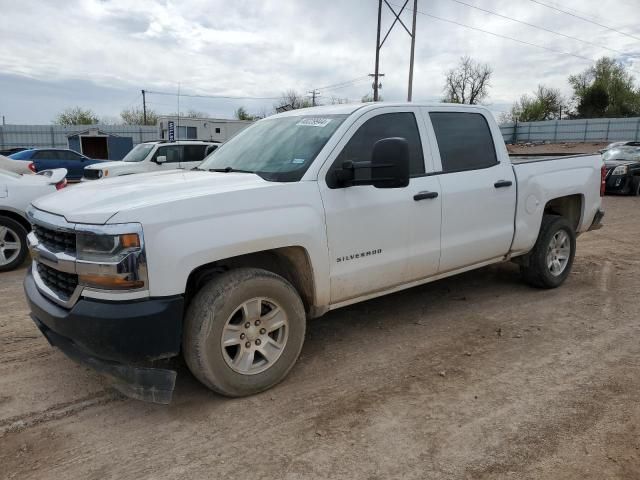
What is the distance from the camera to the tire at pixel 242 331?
3.03 m

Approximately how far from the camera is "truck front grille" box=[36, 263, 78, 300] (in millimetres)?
2963

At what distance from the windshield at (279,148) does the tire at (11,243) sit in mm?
3704

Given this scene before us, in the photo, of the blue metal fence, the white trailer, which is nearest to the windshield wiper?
the white trailer

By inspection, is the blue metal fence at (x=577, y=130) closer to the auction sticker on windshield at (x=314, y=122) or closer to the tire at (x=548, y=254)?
the tire at (x=548, y=254)

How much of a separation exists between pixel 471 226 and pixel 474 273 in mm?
2004

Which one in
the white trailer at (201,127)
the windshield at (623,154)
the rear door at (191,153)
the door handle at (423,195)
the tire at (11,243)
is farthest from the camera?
the white trailer at (201,127)

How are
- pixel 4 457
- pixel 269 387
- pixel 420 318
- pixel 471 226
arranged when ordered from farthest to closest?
pixel 420 318 → pixel 471 226 → pixel 269 387 → pixel 4 457

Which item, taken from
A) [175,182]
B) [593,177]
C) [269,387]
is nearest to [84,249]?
[175,182]

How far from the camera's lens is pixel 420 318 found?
4.79m

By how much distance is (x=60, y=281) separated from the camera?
3.07 meters

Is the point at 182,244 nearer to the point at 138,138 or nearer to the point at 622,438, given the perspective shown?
the point at 622,438

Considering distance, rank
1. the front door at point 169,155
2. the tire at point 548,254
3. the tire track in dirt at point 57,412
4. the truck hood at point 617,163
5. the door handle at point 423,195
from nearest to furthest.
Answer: the tire track in dirt at point 57,412
the door handle at point 423,195
the tire at point 548,254
the front door at point 169,155
the truck hood at point 617,163

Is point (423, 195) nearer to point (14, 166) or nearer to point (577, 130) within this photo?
point (14, 166)

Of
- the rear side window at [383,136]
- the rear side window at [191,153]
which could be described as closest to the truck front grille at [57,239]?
the rear side window at [383,136]
